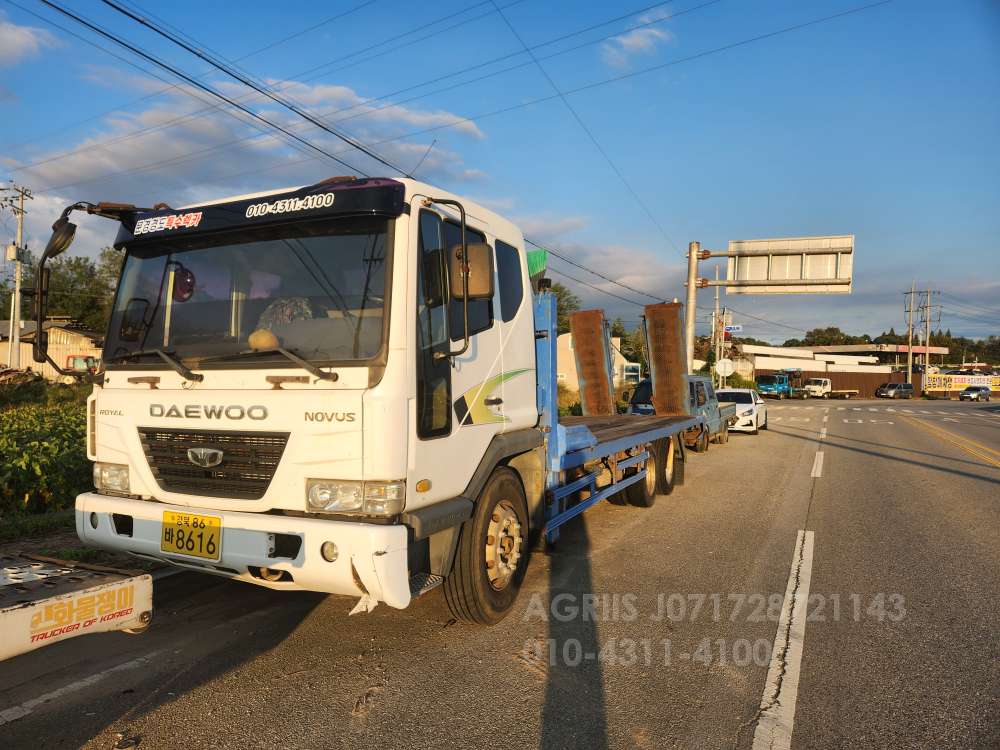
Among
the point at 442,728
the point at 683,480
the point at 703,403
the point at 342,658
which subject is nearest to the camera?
the point at 442,728

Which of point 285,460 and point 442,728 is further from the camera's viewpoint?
point 285,460

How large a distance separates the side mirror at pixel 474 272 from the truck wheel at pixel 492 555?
1.31m

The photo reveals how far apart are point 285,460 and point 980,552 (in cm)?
664

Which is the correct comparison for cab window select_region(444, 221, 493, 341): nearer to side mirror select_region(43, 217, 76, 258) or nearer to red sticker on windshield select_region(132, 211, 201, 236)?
red sticker on windshield select_region(132, 211, 201, 236)

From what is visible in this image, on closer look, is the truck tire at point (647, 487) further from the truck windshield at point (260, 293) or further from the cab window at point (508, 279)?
the truck windshield at point (260, 293)

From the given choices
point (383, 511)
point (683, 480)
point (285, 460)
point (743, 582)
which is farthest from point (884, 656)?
point (683, 480)

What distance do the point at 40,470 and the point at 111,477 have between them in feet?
12.7

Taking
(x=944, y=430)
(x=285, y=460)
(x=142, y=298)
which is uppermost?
(x=142, y=298)

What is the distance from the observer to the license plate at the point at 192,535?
3666mm

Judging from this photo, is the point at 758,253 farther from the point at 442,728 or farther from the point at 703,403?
the point at 442,728

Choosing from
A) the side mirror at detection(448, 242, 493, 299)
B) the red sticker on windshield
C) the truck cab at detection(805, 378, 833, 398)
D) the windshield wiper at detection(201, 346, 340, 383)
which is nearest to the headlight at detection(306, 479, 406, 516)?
the windshield wiper at detection(201, 346, 340, 383)

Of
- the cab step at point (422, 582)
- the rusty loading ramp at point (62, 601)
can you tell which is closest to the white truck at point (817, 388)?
the cab step at point (422, 582)

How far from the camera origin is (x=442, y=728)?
10.9 ft

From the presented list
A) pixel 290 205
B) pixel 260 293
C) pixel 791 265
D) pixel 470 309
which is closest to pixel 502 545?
pixel 470 309
